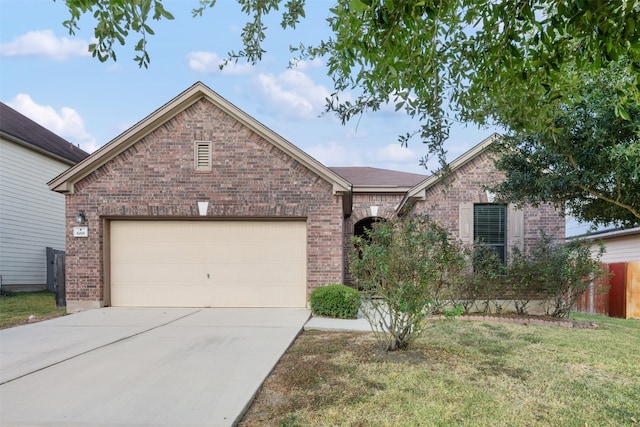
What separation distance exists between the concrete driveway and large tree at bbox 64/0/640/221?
301 cm

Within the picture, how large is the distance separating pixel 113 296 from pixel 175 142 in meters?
4.21

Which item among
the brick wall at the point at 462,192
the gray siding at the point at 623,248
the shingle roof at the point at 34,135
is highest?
the shingle roof at the point at 34,135

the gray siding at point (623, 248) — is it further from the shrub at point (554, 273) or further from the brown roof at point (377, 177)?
the brown roof at point (377, 177)

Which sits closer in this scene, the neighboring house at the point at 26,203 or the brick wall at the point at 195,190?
the brick wall at the point at 195,190

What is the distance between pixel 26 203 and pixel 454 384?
16.9 metres

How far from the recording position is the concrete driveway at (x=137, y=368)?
12.7ft

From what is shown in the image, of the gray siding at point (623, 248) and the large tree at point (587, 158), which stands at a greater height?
the large tree at point (587, 158)

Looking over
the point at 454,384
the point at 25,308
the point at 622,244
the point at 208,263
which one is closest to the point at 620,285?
the point at 622,244

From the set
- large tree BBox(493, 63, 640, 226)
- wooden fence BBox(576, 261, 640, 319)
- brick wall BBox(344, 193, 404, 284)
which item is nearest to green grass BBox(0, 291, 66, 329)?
brick wall BBox(344, 193, 404, 284)

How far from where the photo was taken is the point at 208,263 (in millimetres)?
10992

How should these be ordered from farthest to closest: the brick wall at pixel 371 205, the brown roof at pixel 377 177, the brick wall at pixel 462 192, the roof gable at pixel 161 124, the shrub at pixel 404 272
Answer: the brown roof at pixel 377 177 < the brick wall at pixel 371 205 < the brick wall at pixel 462 192 < the roof gable at pixel 161 124 < the shrub at pixel 404 272

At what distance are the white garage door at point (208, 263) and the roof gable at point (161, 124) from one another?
142 centimetres

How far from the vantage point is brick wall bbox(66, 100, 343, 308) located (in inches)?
422

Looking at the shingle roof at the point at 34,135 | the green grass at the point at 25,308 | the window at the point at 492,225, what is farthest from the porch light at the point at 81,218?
the window at the point at 492,225
